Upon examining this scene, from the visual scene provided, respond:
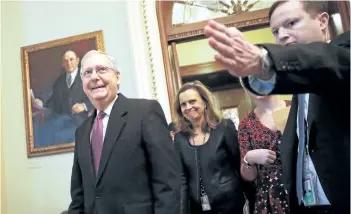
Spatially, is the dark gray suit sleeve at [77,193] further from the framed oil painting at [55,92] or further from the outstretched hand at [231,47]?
the framed oil painting at [55,92]

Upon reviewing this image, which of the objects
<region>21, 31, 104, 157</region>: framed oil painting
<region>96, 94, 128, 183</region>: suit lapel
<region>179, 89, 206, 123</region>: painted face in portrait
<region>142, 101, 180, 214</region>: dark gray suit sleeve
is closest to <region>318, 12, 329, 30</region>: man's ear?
<region>142, 101, 180, 214</region>: dark gray suit sleeve

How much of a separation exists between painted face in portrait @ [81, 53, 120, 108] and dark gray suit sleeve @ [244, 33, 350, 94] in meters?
1.02

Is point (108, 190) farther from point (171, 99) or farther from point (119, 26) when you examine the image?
point (119, 26)

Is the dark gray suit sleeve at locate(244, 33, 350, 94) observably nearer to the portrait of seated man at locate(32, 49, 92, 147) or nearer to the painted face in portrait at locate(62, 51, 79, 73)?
the portrait of seated man at locate(32, 49, 92, 147)

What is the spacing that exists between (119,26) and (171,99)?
0.84m

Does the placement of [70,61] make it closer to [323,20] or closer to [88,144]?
[88,144]

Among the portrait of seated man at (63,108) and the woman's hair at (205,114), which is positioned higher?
the portrait of seated man at (63,108)

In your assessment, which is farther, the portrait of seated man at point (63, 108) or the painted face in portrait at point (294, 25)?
the portrait of seated man at point (63, 108)

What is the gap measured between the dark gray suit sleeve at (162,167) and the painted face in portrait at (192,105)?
556 mm

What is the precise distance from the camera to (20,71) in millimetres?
3344

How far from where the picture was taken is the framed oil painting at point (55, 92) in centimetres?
310

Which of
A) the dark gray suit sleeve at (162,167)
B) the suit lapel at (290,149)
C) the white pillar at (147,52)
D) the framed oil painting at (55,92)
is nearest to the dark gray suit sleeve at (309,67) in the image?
the suit lapel at (290,149)

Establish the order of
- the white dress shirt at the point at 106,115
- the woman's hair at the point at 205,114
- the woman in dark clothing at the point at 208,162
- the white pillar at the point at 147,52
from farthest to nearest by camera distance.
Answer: the white pillar at the point at 147,52, the woman's hair at the point at 205,114, the woman in dark clothing at the point at 208,162, the white dress shirt at the point at 106,115

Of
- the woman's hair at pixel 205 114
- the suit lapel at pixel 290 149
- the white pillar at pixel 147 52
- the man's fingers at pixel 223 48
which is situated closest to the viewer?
the man's fingers at pixel 223 48
